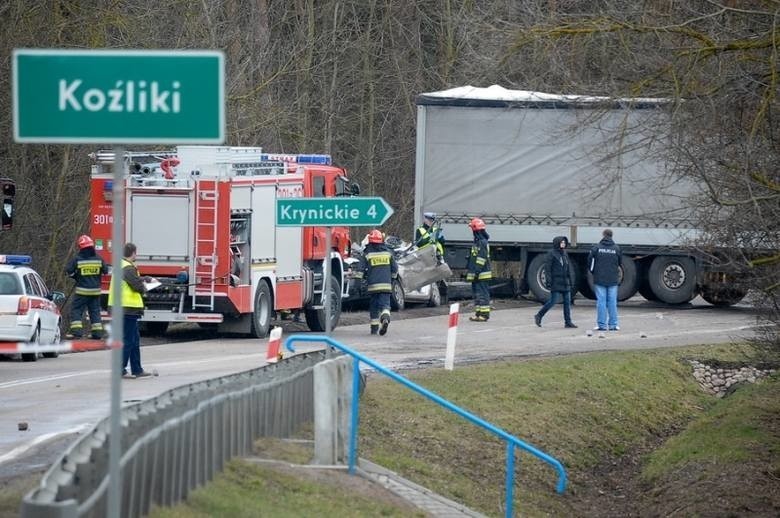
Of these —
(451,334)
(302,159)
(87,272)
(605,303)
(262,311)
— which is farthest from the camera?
(302,159)

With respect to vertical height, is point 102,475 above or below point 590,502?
above

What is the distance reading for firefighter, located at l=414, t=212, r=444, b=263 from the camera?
99.3ft

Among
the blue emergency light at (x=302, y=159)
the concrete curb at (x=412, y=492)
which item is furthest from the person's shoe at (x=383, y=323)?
the concrete curb at (x=412, y=492)

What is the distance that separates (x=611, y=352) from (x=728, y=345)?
294cm

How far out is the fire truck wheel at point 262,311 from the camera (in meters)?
24.5

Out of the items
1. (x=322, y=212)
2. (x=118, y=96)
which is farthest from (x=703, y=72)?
(x=118, y=96)

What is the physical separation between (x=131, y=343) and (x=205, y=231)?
6.43m

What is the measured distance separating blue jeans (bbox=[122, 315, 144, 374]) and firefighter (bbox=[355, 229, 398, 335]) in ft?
24.8

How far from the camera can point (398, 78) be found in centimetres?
4353

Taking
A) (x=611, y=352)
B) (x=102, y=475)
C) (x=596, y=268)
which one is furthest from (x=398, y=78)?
(x=102, y=475)

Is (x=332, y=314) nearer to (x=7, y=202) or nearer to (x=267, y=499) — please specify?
(x=7, y=202)

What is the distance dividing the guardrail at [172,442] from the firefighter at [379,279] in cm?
1171

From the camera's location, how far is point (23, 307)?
21.0m

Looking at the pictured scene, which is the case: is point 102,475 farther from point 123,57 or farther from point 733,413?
point 733,413
